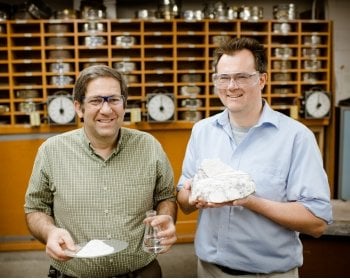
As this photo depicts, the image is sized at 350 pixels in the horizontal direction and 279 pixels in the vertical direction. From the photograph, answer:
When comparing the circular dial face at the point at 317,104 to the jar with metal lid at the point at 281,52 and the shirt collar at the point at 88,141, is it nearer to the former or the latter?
the jar with metal lid at the point at 281,52

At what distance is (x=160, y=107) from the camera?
3648mm

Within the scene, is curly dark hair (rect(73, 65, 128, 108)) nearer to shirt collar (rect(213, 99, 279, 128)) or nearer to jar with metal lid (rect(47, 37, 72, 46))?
shirt collar (rect(213, 99, 279, 128))

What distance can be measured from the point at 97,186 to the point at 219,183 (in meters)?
0.51

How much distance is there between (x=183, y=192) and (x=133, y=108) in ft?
7.19

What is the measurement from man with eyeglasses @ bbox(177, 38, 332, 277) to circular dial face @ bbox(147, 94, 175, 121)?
216cm

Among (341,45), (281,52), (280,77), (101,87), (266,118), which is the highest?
(341,45)

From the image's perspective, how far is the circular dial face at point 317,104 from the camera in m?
3.82

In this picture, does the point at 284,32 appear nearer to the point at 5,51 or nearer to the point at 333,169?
the point at 333,169

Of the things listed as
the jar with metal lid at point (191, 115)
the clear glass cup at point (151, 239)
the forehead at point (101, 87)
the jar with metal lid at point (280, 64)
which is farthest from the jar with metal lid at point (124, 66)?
the clear glass cup at point (151, 239)

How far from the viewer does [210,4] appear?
387 cm

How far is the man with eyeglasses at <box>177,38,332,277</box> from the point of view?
1383 mm

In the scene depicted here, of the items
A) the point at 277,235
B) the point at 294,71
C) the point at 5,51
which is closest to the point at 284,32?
the point at 294,71

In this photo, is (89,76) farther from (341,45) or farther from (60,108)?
(341,45)

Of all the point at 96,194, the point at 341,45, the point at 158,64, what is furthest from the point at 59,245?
the point at 341,45
